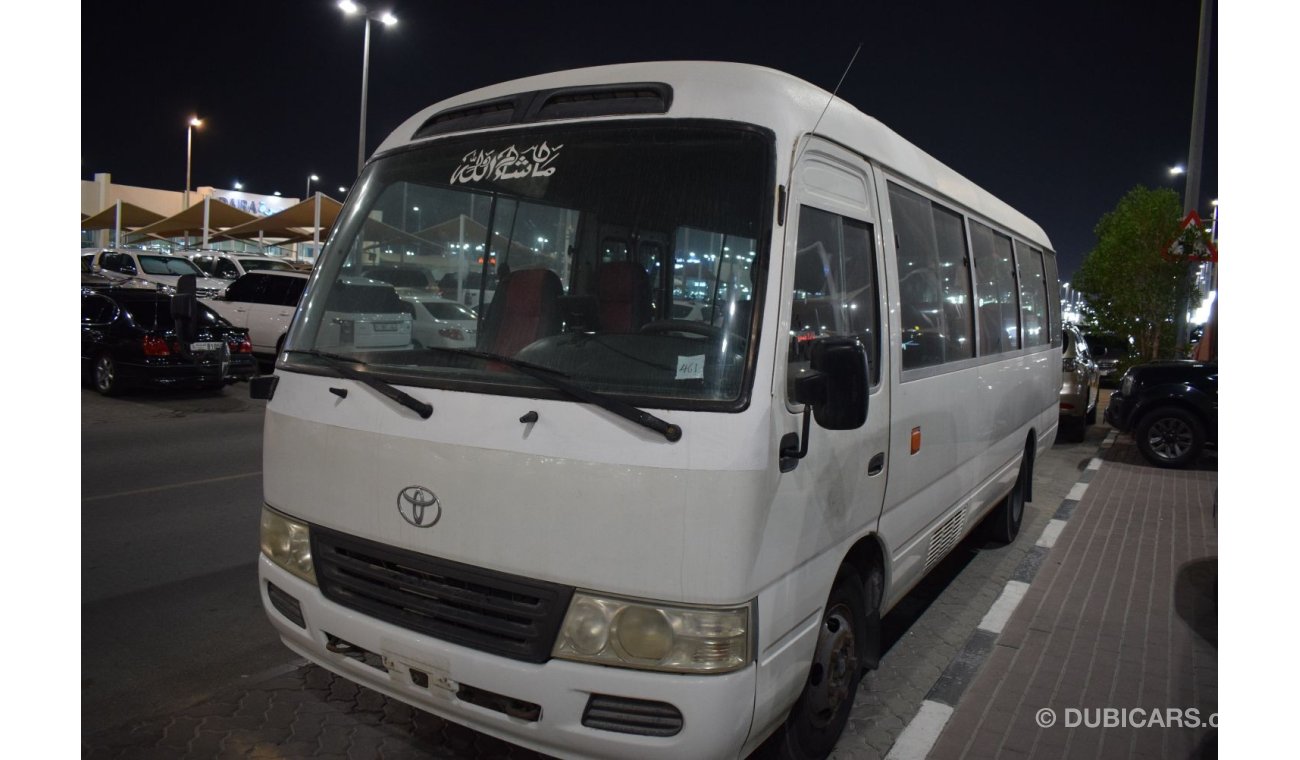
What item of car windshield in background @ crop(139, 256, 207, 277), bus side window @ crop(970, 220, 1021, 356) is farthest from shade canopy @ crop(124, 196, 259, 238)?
bus side window @ crop(970, 220, 1021, 356)

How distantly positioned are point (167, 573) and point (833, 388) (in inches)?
183

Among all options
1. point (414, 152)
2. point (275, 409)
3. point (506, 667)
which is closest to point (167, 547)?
point (275, 409)

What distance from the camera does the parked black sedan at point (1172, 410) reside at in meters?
10.8

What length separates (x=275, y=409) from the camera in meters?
3.37

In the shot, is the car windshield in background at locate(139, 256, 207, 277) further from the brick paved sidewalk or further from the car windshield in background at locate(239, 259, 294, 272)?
the brick paved sidewalk

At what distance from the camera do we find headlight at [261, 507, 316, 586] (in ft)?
10.6

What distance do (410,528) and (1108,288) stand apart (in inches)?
807

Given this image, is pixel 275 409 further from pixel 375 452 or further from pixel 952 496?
pixel 952 496

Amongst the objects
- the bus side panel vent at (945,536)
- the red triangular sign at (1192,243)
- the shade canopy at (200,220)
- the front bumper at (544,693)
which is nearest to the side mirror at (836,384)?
the front bumper at (544,693)

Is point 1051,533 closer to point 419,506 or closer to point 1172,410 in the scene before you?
point 1172,410

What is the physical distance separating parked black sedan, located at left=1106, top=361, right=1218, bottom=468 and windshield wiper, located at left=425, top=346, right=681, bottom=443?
10.5m

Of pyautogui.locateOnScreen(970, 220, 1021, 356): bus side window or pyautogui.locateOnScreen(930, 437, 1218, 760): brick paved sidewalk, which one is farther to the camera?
pyautogui.locateOnScreen(970, 220, 1021, 356): bus side window

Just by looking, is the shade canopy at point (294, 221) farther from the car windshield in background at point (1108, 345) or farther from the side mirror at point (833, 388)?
the side mirror at point (833, 388)

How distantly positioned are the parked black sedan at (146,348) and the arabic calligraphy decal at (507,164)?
36.1 feet
